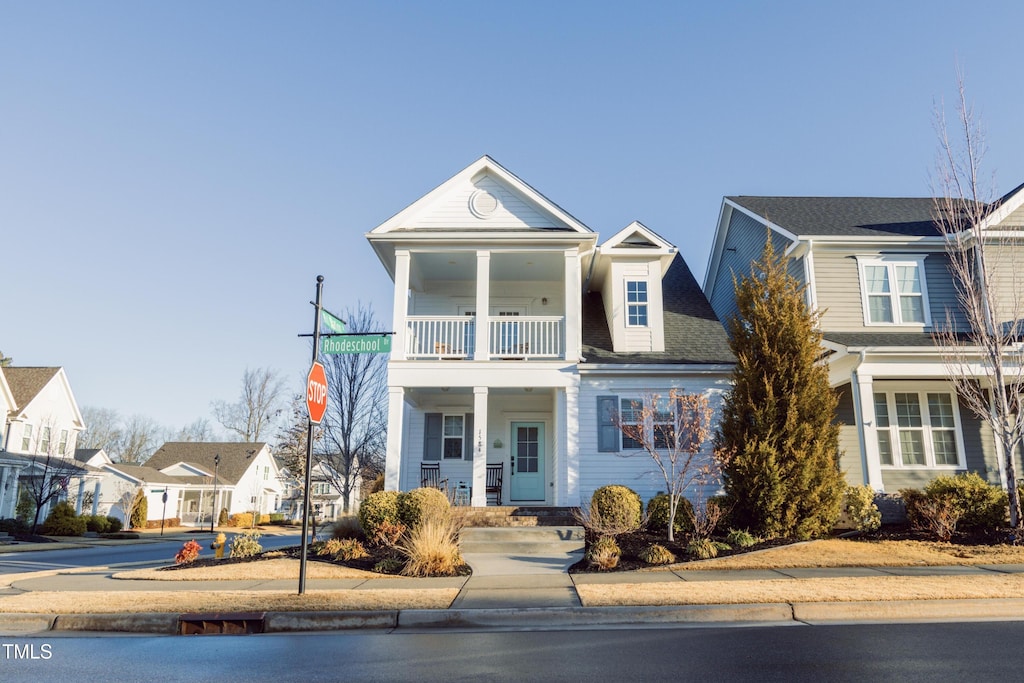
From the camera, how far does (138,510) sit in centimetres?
3988

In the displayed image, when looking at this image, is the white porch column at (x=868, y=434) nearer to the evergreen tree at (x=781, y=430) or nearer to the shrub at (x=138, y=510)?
the evergreen tree at (x=781, y=430)

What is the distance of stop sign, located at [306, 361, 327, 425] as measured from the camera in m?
8.60

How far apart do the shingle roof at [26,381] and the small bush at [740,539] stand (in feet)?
117

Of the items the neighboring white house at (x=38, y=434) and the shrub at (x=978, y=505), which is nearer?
A: the shrub at (x=978, y=505)

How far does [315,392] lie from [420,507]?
5006 mm

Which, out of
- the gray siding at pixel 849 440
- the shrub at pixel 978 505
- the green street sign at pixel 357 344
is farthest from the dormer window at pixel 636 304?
the green street sign at pixel 357 344

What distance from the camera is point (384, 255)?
1706 cm

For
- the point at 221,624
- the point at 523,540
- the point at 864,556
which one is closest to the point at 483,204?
the point at 523,540

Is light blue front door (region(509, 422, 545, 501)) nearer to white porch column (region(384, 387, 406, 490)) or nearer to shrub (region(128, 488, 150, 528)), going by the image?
white porch column (region(384, 387, 406, 490))

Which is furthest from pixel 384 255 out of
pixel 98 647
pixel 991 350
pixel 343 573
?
pixel 991 350

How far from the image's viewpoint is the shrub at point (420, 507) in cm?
1289

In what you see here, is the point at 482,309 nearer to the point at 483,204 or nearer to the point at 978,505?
the point at 483,204

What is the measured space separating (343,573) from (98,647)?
451 cm

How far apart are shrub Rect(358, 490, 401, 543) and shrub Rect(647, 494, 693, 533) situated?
510 centimetres
